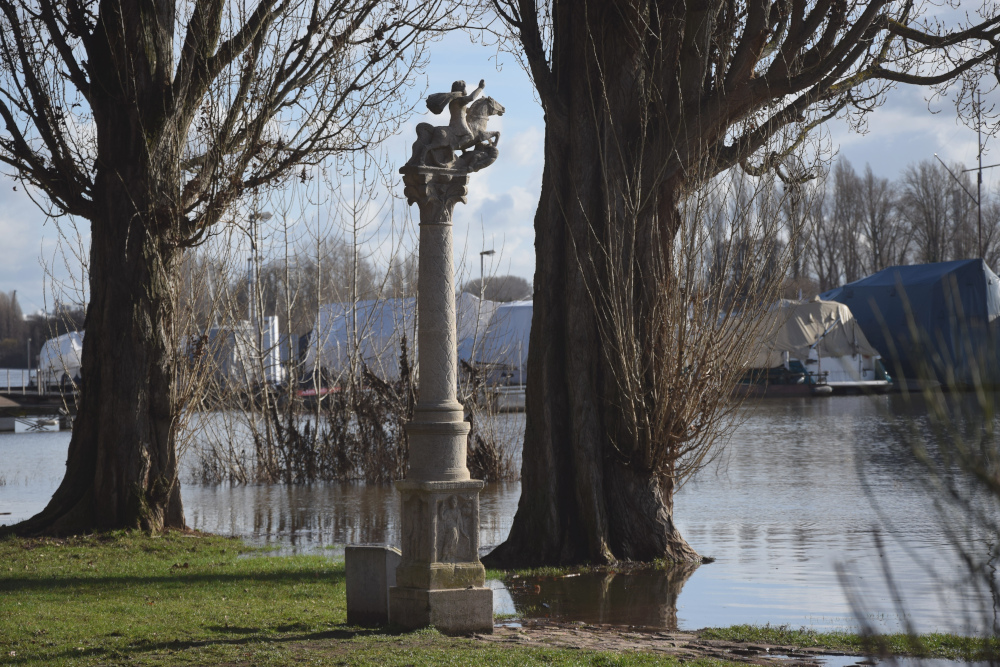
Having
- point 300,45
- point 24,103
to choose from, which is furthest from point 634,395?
point 24,103

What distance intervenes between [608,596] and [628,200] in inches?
148

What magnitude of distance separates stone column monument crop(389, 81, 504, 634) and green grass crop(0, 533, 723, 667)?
1.14 feet

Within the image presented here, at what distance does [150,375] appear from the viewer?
11859 mm

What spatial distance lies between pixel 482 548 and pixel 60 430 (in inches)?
1256

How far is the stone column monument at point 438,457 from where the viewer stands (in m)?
6.98

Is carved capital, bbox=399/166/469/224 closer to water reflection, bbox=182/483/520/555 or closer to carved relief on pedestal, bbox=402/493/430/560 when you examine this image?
carved relief on pedestal, bbox=402/493/430/560

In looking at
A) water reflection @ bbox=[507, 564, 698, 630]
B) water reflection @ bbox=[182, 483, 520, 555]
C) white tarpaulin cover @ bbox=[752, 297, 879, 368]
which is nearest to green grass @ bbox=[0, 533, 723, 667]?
water reflection @ bbox=[507, 564, 698, 630]

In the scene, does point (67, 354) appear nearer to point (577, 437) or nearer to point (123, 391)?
point (123, 391)

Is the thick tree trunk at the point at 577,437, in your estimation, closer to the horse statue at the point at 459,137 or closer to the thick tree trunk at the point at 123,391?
the horse statue at the point at 459,137

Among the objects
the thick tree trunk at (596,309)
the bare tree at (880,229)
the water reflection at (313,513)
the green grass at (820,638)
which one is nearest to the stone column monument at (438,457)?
the green grass at (820,638)

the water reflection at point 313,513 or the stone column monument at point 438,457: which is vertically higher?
the stone column monument at point 438,457

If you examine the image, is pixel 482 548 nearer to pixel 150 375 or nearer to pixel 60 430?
pixel 150 375

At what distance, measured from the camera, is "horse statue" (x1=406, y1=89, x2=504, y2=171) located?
7527 millimetres

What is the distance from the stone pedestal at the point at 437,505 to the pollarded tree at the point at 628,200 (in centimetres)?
311
